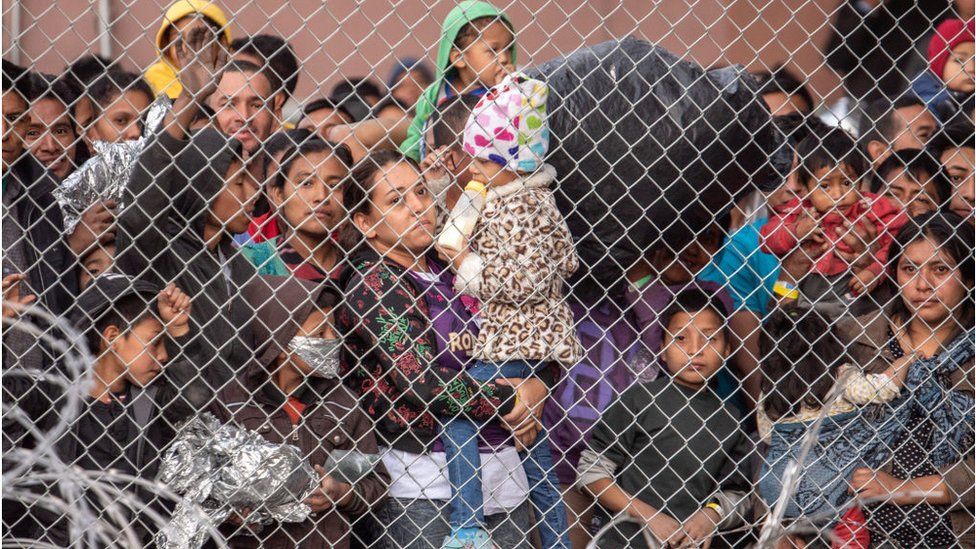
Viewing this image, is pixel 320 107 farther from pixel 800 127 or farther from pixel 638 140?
pixel 800 127

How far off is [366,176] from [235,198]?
1.37 ft

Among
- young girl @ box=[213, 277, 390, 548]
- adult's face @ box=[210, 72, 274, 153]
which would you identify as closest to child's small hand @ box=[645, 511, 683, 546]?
young girl @ box=[213, 277, 390, 548]

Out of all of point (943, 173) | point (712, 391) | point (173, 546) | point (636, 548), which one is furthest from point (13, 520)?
point (943, 173)

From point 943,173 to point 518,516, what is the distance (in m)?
1.97

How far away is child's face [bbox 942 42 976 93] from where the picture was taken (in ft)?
15.2

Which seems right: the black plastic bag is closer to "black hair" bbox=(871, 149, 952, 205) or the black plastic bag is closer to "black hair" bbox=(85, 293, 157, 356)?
"black hair" bbox=(871, 149, 952, 205)

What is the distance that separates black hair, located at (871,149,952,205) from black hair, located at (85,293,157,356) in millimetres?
2560

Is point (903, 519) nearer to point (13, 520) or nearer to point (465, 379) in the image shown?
point (465, 379)

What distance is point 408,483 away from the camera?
11.7ft

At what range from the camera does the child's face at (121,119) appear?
4.04 m

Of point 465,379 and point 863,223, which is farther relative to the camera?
point 863,223

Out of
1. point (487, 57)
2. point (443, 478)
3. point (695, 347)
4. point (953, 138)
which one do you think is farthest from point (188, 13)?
point (953, 138)

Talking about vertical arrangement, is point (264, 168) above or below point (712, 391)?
above

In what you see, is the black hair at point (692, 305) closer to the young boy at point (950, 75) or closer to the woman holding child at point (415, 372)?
the woman holding child at point (415, 372)
